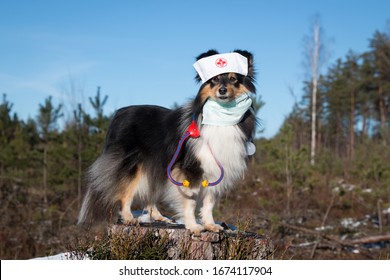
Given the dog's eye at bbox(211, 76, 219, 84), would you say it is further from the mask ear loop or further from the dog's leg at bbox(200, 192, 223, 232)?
the dog's leg at bbox(200, 192, 223, 232)

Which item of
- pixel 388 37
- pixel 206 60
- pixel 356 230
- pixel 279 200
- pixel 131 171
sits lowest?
pixel 356 230

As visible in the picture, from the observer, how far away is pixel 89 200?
5234 mm

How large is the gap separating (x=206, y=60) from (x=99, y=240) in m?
2.03

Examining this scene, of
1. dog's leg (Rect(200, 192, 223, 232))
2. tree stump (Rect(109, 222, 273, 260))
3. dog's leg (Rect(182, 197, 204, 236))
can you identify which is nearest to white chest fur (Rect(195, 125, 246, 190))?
dog's leg (Rect(200, 192, 223, 232))

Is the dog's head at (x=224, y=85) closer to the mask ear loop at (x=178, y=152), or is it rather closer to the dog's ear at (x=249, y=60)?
the dog's ear at (x=249, y=60)

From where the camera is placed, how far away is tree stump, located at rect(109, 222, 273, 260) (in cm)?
390

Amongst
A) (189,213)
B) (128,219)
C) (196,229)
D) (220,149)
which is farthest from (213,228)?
(128,219)

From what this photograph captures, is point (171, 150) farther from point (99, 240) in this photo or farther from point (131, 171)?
point (99, 240)

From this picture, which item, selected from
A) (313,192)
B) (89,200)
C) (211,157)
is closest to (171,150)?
(211,157)

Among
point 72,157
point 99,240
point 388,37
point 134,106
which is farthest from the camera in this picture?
point 388,37

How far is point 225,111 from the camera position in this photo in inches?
164

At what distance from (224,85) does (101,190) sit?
79.1 inches

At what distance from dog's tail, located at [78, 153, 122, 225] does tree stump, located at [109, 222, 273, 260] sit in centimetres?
87

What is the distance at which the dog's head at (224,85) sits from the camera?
13.4 ft
